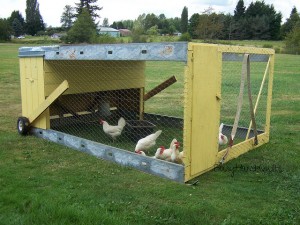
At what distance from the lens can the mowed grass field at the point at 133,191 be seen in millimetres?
3061

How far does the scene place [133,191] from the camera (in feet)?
11.8

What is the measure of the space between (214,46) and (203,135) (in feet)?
3.34

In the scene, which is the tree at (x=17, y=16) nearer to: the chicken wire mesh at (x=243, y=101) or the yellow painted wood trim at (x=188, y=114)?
the chicken wire mesh at (x=243, y=101)

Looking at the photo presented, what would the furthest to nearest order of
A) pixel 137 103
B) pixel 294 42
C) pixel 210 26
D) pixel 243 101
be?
pixel 210 26 < pixel 294 42 < pixel 243 101 < pixel 137 103

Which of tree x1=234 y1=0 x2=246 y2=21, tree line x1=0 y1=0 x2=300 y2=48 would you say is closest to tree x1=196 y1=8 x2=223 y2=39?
tree line x1=0 y1=0 x2=300 y2=48

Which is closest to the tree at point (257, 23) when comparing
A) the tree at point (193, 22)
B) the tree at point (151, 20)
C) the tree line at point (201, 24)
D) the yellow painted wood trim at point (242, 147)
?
the tree line at point (201, 24)

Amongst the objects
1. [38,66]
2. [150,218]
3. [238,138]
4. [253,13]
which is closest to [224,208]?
[150,218]

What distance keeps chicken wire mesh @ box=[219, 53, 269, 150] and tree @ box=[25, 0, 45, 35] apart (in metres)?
75.3

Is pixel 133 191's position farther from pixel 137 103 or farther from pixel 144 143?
pixel 137 103

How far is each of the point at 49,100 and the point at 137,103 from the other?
2281mm

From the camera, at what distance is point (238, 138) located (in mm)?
5941

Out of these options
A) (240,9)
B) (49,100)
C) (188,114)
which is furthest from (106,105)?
(240,9)

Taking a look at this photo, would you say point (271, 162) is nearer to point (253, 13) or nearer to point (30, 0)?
point (253, 13)

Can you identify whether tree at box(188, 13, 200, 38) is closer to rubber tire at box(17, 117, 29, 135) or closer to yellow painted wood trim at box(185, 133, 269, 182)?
yellow painted wood trim at box(185, 133, 269, 182)
